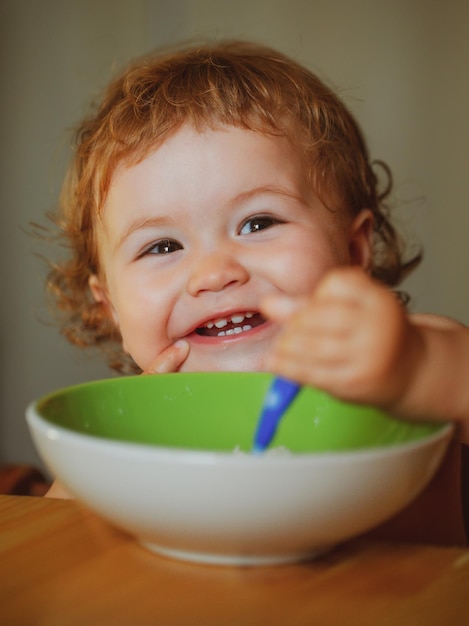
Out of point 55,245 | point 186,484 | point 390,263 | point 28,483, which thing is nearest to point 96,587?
point 186,484

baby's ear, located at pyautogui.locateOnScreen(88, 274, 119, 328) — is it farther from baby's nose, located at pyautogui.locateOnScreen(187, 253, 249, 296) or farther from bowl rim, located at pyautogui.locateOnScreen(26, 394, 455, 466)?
bowl rim, located at pyautogui.locateOnScreen(26, 394, 455, 466)

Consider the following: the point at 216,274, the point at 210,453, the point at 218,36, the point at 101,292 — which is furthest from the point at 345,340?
the point at 218,36

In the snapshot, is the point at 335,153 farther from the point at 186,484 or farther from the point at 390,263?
the point at 186,484

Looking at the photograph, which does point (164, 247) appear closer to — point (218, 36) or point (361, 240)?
point (361, 240)

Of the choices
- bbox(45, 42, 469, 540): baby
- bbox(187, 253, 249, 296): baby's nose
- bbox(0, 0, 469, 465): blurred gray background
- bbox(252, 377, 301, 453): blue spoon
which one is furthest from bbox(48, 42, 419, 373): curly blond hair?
bbox(0, 0, 469, 465): blurred gray background

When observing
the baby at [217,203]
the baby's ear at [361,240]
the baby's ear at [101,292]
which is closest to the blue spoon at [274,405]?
the baby at [217,203]

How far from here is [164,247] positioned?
1.16m

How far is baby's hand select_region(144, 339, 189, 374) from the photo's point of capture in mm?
1120

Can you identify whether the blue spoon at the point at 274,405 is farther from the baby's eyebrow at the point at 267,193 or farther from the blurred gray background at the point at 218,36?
the blurred gray background at the point at 218,36

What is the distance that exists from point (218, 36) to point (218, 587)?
2.24 m

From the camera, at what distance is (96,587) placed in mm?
453

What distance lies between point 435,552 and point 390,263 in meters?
1.27

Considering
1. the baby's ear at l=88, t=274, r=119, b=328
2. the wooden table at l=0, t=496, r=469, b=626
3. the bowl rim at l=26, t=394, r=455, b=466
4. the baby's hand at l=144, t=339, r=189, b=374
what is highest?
the bowl rim at l=26, t=394, r=455, b=466

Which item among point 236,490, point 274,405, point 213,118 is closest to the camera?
point 236,490
